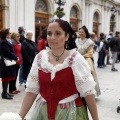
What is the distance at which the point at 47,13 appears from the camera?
1944 centimetres

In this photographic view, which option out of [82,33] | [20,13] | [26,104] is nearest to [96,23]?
[20,13]

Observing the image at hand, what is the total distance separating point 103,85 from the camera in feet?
26.0

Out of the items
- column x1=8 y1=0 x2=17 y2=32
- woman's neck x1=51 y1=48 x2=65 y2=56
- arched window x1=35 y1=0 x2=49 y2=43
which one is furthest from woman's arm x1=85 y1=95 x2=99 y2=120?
arched window x1=35 y1=0 x2=49 y2=43

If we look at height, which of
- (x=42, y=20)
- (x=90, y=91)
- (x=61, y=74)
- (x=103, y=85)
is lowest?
(x=103, y=85)

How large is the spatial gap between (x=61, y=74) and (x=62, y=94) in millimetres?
148

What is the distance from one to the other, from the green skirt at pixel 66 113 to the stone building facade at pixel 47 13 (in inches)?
518

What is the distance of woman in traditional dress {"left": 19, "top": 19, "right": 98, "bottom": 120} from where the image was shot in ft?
6.56

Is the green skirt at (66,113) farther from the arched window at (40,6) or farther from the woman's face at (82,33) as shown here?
the arched window at (40,6)

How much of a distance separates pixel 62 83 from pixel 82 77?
0.52 ft

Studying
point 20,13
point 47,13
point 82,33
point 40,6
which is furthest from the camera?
point 47,13

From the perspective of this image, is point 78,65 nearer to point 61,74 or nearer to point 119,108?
point 61,74

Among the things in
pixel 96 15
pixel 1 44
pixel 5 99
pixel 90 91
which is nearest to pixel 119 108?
pixel 5 99

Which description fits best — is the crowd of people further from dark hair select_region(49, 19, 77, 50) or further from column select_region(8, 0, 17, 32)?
column select_region(8, 0, 17, 32)

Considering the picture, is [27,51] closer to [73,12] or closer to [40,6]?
[40,6]
